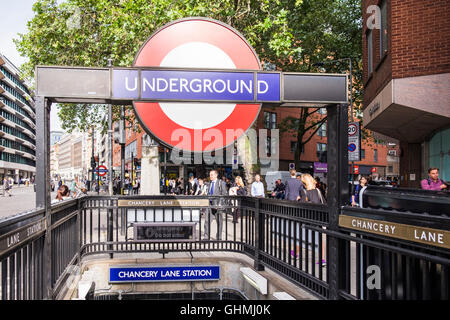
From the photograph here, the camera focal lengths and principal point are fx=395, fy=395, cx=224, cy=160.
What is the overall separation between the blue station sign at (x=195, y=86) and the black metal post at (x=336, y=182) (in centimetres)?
122

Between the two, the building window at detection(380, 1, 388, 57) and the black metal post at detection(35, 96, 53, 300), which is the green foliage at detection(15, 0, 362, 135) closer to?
the building window at detection(380, 1, 388, 57)

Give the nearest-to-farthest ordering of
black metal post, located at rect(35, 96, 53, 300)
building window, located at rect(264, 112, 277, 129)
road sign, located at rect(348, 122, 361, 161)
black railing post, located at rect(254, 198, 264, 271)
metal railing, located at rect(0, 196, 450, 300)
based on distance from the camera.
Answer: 1. metal railing, located at rect(0, 196, 450, 300)
2. black metal post, located at rect(35, 96, 53, 300)
3. black railing post, located at rect(254, 198, 264, 271)
4. road sign, located at rect(348, 122, 361, 161)
5. building window, located at rect(264, 112, 277, 129)

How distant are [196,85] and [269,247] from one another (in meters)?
3.52

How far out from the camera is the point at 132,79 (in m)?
2.93

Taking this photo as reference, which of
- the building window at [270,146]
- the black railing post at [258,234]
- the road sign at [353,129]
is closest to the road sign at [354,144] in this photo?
the road sign at [353,129]

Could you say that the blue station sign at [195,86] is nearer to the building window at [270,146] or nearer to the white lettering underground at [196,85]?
the white lettering underground at [196,85]

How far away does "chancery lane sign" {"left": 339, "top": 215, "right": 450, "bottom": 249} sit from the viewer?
2.41 meters

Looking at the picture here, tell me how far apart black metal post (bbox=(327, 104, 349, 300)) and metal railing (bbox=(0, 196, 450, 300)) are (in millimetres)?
18

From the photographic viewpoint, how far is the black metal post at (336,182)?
3807 mm

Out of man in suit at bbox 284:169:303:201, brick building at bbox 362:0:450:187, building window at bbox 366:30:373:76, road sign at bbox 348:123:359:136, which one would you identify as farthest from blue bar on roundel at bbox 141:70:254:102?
building window at bbox 366:30:373:76

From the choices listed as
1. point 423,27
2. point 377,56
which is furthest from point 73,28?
point 423,27

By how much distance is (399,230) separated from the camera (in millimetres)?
2822

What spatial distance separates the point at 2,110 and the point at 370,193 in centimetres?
8546

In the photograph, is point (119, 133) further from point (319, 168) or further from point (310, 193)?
point (319, 168)
